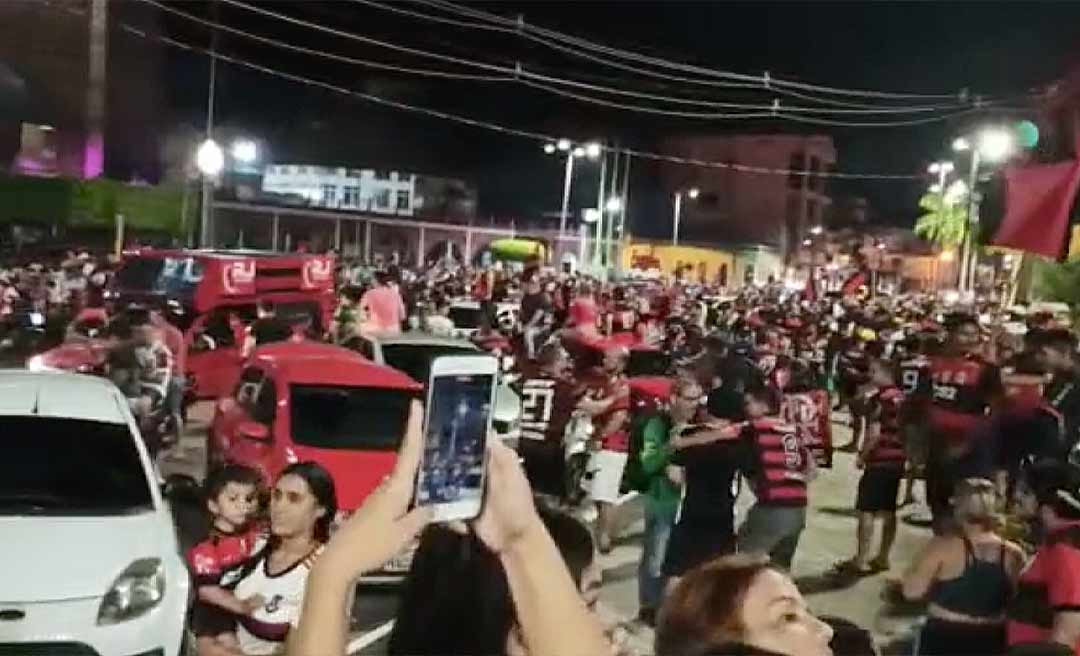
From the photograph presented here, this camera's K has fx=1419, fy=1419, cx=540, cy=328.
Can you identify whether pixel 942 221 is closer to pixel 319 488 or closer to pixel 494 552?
pixel 319 488

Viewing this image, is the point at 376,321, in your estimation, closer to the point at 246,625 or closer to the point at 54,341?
the point at 54,341

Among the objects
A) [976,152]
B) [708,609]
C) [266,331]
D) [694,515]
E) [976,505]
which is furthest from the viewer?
[976,152]

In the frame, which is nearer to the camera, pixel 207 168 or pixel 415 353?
pixel 415 353

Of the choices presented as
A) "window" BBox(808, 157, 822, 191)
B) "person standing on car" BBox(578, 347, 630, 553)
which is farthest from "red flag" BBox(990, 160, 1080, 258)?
"window" BBox(808, 157, 822, 191)

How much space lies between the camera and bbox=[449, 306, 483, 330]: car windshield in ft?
68.9

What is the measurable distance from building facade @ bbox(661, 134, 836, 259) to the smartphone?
7742cm

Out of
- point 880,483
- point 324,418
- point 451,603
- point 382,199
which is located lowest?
point 880,483

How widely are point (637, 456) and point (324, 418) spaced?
2.13 metres

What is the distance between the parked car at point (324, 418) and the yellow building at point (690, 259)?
5169cm

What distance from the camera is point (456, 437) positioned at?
6.92ft

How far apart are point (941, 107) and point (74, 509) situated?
23940 mm

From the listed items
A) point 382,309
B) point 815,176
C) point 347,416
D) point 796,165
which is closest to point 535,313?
point 382,309

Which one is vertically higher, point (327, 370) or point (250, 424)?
point (327, 370)

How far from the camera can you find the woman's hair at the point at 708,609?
2250 millimetres
